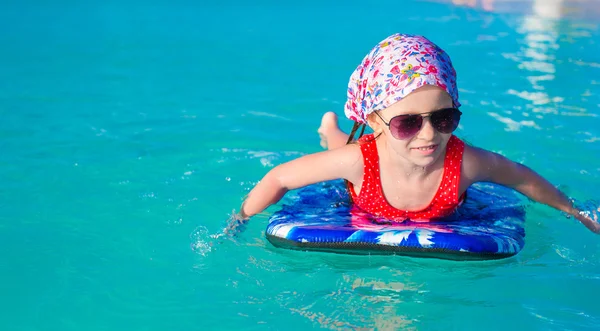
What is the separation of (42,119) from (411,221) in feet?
13.6

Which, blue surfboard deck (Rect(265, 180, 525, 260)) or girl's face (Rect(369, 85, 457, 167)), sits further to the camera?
blue surfboard deck (Rect(265, 180, 525, 260))

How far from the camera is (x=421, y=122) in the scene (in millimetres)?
4168

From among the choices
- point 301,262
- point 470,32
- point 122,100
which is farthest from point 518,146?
point 470,32

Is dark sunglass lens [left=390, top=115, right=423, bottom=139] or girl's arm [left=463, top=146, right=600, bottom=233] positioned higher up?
dark sunglass lens [left=390, top=115, right=423, bottom=139]

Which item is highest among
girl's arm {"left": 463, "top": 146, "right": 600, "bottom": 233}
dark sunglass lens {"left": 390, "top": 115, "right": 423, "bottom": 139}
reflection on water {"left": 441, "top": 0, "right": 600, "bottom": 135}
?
reflection on water {"left": 441, "top": 0, "right": 600, "bottom": 135}

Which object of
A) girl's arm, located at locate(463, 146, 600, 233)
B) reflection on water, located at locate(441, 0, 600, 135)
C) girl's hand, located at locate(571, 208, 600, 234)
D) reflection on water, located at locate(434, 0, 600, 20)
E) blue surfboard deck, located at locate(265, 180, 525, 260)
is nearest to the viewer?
blue surfboard deck, located at locate(265, 180, 525, 260)

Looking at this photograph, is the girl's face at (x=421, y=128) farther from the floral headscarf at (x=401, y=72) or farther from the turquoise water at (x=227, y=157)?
the turquoise water at (x=227, y=157)

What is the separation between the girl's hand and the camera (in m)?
4.77

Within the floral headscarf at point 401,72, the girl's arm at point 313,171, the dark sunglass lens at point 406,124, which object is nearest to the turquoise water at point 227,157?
the girl's arm at point 313,171

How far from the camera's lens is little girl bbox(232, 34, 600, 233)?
4.17 metres

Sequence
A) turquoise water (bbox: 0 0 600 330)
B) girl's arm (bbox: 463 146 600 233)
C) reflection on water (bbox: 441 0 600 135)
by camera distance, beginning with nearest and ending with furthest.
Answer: turquoise water (bbox: 0 0 600 330) → girl's arm (bbox: 463 146 600 233) → reflection on water (bbox: 441 0 600 135)

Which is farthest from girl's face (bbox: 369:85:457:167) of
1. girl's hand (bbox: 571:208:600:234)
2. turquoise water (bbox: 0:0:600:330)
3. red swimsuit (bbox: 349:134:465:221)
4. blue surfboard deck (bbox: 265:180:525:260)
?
girl's hand (bbox: 571:208:600:234)

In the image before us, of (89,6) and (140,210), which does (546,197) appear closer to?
(140,210)

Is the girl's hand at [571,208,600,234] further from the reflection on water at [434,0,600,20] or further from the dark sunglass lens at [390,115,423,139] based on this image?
the reflection on water at [434,0,600,20]
